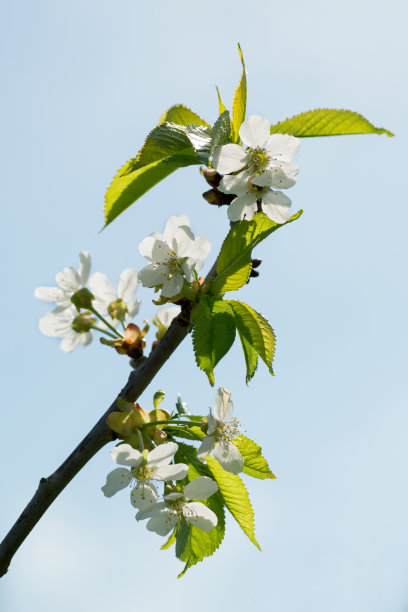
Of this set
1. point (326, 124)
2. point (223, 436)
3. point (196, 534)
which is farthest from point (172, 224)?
point (196, 534)

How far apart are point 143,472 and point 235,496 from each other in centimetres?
29

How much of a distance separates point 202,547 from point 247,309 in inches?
27.0

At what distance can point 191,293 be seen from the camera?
1.59 m

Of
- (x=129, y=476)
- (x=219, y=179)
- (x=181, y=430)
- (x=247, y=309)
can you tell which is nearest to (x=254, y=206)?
(x=219, y=179)

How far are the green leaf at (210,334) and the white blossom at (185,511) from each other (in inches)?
12.4

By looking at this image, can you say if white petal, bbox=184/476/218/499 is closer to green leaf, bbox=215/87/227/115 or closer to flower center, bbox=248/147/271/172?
flower center, bbox=248/147/271/172

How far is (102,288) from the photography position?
7.33 ft

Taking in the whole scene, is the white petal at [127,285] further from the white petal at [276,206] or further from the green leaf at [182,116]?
the white petal at [276,206]

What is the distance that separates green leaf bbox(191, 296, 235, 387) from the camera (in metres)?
1.50

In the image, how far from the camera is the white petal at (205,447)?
161 cm

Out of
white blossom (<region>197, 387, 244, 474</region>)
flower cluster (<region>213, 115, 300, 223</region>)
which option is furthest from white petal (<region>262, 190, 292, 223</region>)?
white blossom (<region>197, 387, 244, 474</region>)

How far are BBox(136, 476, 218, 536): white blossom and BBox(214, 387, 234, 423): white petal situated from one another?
0.16 m

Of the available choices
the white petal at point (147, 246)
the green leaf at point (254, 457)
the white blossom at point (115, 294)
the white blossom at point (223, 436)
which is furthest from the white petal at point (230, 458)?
the white blossom at point (115, 294)

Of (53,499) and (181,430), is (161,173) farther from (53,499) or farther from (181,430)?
(53,499)
